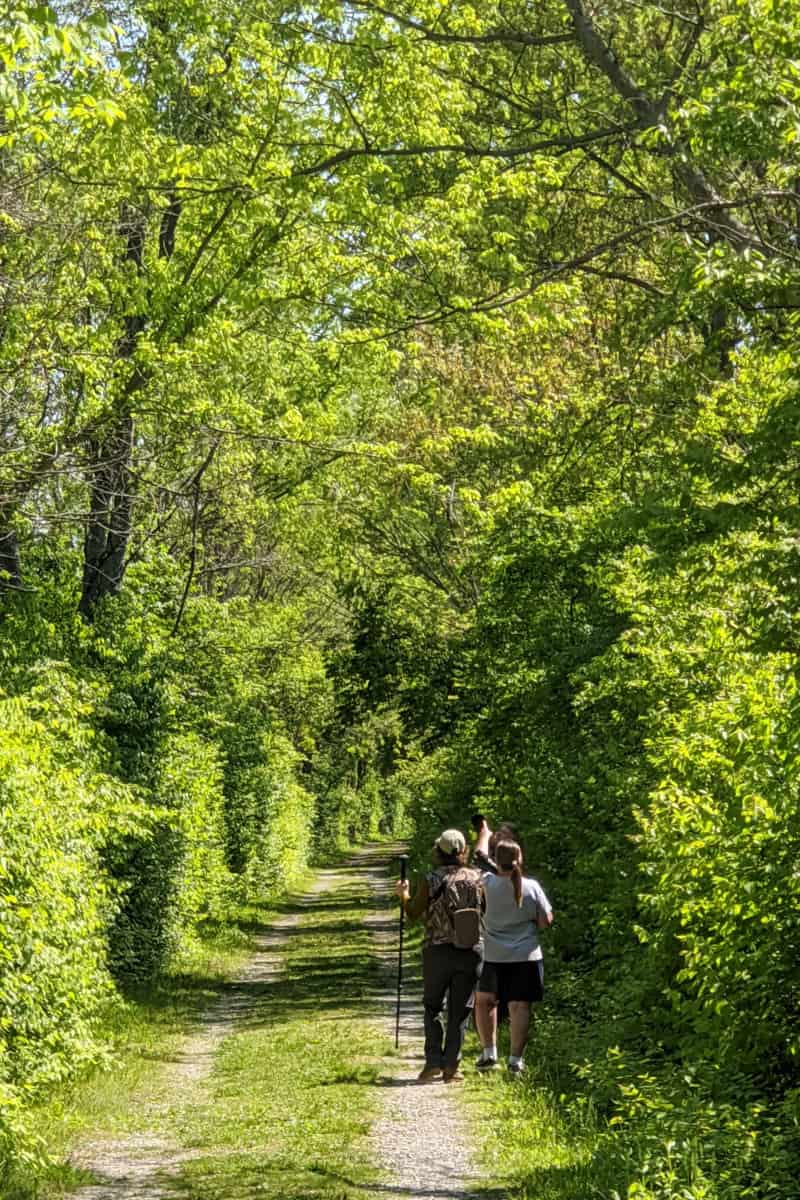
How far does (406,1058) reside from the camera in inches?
558

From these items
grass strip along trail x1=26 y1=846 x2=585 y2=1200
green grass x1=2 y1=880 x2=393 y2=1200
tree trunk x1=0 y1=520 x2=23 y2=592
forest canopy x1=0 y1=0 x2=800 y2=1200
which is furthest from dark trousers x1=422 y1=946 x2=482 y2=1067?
tree trunk x1=0 y1=520 x2=23 y2=592

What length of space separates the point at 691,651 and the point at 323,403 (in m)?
13.6

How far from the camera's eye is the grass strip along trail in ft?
29.5

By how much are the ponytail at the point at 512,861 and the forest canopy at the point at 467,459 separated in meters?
1.13

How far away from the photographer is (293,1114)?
37.7 feet

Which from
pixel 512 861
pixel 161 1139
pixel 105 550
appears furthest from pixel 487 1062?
pixel 105 550

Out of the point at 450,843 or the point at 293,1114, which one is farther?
the point at 450,843

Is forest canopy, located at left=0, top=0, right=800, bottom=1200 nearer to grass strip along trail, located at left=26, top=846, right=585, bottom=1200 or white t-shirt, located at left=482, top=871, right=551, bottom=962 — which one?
grass strip along trail, located at left=26, top=846, right=585, bottom=1200

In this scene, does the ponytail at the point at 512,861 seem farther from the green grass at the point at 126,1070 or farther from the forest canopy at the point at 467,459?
the green grass at the point at 126,1070

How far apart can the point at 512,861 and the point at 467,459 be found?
55.8 ft

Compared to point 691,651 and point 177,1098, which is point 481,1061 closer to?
point 177,1098

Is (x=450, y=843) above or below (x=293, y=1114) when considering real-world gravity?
above

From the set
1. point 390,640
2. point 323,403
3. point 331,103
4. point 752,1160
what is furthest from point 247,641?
point 752,1160

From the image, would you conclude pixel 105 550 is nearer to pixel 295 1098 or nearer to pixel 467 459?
pixel 467 459
